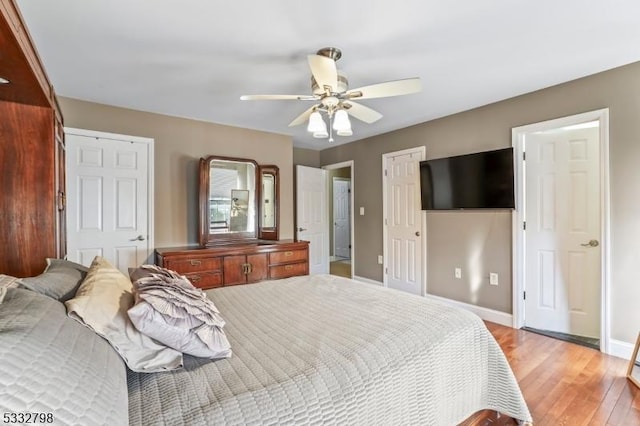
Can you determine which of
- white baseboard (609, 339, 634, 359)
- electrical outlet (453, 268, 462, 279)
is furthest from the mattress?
electrical outlet (453, 268, 462, 279)

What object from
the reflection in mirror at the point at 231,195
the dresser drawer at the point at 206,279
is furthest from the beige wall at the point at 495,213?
the dresser drawer at the point at 206,279

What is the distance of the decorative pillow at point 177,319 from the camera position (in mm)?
1045

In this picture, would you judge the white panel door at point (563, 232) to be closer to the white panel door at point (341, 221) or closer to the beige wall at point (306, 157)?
the beige wall at point (306, 157)

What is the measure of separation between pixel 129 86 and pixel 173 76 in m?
0.54

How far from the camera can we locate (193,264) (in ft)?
10.7

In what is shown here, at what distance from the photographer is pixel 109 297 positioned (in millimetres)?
1152

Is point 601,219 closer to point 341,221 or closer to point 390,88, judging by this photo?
point 390,88

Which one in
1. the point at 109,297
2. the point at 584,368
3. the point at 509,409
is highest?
the point at 109,297

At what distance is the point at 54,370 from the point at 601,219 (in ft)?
11.6

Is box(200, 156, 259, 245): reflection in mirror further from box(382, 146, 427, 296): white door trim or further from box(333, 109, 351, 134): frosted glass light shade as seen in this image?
box(333, 109, 351, 134): frosted glass light shade

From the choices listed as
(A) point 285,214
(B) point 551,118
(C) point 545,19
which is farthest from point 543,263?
(A) point 285,214

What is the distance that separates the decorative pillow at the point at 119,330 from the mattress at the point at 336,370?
0.16 feet

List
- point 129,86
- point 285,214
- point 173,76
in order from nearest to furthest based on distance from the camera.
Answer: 1. point 173,76
2. point 129,86
3. point 285,214

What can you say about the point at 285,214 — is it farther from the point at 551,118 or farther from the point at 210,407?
the point at 210,407
